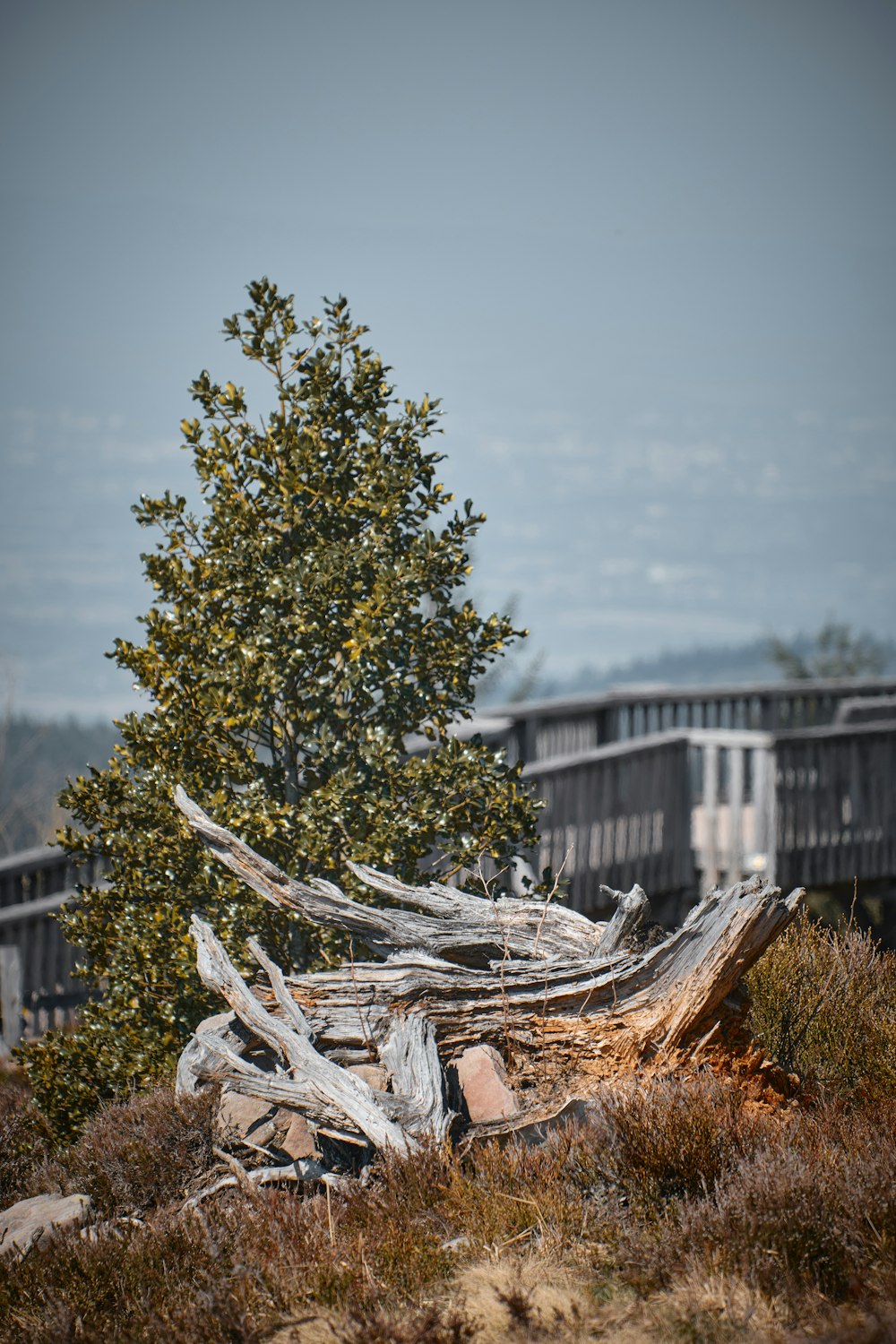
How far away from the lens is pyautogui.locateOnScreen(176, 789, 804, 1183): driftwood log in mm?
5074

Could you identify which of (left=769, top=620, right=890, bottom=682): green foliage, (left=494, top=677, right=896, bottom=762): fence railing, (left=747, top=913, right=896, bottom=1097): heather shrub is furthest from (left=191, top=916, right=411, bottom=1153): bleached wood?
(left=769, top=620, right=890, bottom=682): green foliage

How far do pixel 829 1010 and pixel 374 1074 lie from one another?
241cm

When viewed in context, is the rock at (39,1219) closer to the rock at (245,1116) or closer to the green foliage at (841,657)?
the rock at (245,1116)

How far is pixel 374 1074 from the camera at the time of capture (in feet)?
18.2

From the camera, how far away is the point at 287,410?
23.2 ft

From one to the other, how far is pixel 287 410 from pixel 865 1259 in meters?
5.36

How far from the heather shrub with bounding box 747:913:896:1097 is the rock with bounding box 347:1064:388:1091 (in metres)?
1.89

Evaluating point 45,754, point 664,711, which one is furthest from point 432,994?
point 45,754

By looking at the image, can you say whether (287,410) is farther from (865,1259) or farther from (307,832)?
(865,1259)

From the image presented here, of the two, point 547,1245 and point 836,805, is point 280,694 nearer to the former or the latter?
point 547,1245

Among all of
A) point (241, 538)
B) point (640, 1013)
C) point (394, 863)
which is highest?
point (241, 538)

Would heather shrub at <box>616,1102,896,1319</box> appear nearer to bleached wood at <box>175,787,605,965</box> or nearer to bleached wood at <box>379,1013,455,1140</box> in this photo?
bleached wood at <box>379,1013,455,1140</box>

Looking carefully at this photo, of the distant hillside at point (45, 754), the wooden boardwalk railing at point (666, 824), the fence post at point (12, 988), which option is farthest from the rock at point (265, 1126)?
the distant hillside at point (45, 754)

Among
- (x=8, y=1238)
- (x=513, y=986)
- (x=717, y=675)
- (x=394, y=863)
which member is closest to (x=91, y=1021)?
(x=8, y=1238)
